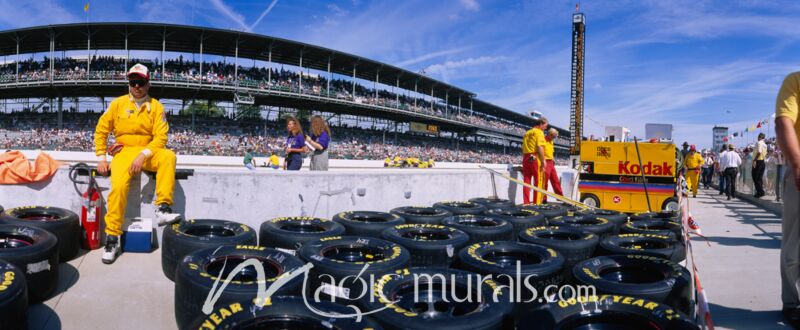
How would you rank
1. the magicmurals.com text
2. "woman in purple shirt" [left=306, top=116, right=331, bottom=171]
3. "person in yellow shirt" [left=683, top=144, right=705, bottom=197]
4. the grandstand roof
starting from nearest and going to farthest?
1. the magicmurals.com text
2. "woman in purple shirt" [left=306, top=116, right=331, bottom=171]
3. "person in yellow shirt" [left=683, top=144, right=705, bottom=197]
4. the grandstand roof

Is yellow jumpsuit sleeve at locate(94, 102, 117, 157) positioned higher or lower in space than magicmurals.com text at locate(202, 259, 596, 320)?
higher

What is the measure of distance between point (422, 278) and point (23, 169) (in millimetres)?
4546

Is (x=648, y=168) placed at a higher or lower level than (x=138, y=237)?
higher

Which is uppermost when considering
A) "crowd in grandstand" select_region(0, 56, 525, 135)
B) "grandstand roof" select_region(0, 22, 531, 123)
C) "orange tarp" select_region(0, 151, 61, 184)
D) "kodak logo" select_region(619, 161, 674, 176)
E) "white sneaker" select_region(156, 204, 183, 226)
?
"grandstand roof" select_region(0, 22, 531, 123)

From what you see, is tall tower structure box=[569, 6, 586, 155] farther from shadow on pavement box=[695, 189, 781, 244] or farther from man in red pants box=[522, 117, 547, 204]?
man in red pants box=[522, 117, 547, 204]

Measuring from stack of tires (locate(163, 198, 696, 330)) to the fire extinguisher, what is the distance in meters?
1.19

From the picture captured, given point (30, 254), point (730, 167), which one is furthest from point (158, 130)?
point (730, 167)

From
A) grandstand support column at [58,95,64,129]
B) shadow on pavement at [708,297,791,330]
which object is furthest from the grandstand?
shadow on pavement at [708,297,791,330]

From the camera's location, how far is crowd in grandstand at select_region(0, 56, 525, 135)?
107 feet

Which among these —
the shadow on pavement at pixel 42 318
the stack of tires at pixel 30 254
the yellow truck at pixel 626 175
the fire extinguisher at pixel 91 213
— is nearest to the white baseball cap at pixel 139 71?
the fire extinguisher at pixel 91 213

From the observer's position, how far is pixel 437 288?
266cm

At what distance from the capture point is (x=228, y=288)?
2400 millimetres

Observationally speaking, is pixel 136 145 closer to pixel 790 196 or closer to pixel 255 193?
pixel 255 193

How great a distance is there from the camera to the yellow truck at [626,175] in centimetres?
923
